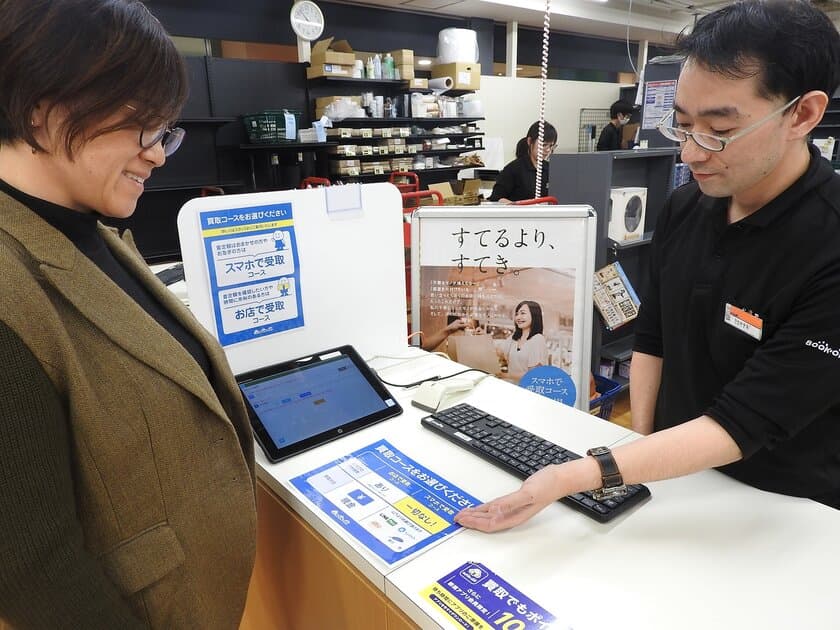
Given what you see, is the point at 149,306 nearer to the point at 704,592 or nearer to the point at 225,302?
the point at 225,302

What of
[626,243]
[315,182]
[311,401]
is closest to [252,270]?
[311,401]

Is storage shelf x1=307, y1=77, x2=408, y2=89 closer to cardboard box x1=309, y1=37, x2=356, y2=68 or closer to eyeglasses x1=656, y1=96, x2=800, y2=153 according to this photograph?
cardboard box x1=309, y1=37, x2=356, y2=68

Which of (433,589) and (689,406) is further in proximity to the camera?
(689,406)

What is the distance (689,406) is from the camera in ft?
3.87

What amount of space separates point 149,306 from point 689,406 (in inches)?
41.3

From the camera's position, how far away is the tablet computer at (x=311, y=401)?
1.23 meters

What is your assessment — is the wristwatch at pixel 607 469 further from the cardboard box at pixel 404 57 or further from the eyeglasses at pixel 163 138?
the cardboard box at pixel 404 57

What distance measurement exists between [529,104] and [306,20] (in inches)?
132

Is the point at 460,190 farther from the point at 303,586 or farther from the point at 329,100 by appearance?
the point at 303,586

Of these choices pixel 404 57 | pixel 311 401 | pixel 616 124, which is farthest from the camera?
pixel 616 124

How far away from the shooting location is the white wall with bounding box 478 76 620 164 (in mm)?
6950

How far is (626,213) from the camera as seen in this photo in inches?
117

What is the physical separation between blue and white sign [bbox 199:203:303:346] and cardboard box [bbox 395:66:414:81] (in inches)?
178

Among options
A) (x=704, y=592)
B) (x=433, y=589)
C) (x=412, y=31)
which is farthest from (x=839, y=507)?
(x=412, y=31)
